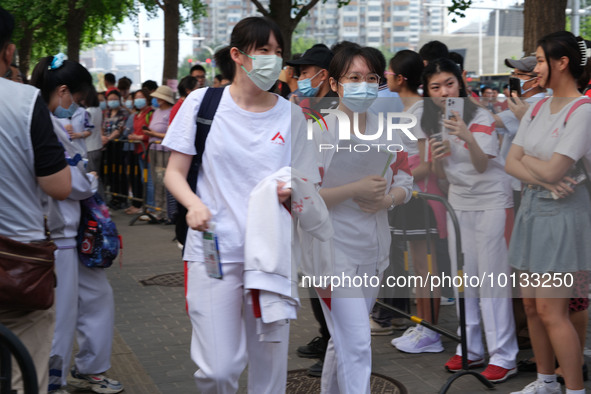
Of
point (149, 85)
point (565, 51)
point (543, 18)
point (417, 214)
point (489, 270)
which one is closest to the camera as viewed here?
point (565, 51)

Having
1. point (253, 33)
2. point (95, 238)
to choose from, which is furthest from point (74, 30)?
point (253, 33)

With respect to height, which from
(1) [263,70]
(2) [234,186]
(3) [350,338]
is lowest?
(3) [350,338]

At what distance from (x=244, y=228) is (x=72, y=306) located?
174 cm

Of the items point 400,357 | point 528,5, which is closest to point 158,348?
point 400,357

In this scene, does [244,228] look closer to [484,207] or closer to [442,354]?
[484,207]

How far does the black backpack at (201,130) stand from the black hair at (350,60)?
85cm

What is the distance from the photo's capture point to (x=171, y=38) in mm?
16969

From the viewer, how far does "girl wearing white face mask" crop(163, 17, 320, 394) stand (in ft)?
11.5

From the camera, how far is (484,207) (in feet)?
16.7

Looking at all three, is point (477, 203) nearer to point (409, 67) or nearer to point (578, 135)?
point (578, 135)

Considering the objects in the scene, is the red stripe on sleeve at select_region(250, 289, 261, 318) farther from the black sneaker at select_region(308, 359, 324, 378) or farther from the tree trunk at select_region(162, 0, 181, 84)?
the tree trunk at select_region(162, 0, 181, 84)

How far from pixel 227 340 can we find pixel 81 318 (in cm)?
183

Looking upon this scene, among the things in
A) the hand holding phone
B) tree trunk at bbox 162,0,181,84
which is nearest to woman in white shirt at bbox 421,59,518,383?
the hand holding phone

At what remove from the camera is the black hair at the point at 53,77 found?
4738mm
